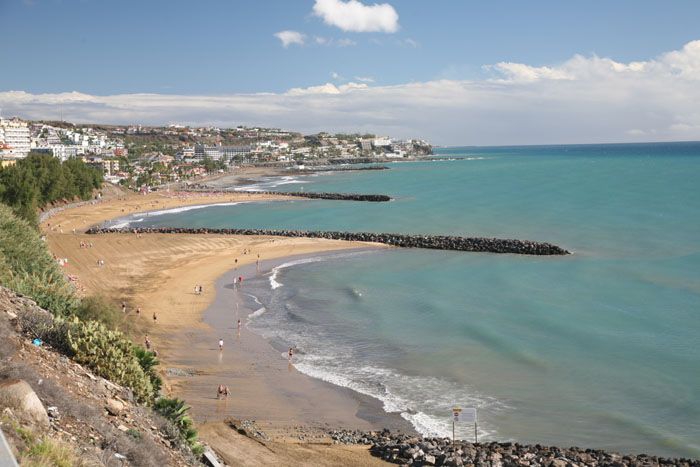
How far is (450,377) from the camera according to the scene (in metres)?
21.3

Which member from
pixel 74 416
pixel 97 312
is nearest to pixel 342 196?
pixel 97 312

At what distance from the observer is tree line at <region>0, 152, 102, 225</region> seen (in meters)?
58.4

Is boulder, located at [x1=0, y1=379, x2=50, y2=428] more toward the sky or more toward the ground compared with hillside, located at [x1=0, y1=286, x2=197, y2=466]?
more toward the sky

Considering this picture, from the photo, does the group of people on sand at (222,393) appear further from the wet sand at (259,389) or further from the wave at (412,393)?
the wave at (412,393)

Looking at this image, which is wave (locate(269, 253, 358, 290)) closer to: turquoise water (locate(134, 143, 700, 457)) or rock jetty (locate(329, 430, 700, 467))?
turquoise water (locate(134, 143, 700, 457))

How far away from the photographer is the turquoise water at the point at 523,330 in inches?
722

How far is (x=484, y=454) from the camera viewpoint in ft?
48.3

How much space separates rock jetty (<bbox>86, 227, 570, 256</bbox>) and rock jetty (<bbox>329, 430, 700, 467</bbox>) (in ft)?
110

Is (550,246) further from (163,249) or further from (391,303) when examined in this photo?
(163,249)

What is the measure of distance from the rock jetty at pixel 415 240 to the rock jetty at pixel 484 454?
110ft

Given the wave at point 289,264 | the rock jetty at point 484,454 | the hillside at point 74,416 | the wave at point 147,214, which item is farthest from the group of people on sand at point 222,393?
the wave at point 147,214

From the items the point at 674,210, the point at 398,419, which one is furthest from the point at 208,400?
the point at 674,210

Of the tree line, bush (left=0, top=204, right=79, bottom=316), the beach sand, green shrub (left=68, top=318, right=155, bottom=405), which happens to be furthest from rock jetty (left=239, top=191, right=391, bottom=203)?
green shrub (left=68, top=318, right=155, bottom=405)

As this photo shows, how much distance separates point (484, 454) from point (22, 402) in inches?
441
